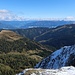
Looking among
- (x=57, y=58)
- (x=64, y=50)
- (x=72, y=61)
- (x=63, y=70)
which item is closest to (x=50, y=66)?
(x=57, y=58)

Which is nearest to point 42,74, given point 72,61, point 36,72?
point 36,72

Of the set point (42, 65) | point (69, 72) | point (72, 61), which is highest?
point (69, 72)

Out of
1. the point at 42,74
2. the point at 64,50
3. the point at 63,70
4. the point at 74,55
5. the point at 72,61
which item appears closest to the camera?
the point at 42,74

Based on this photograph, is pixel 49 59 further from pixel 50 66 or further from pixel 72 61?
pixel 72 61

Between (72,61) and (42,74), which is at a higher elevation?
(42,74)

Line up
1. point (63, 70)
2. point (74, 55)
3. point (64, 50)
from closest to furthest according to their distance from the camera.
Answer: point (63, 70)
point (74, 55)
point (64, 50)

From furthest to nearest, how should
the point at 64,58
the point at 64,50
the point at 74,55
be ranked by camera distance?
1. the point at 64,50
2. the point at 64,58
3. the point at 74,55

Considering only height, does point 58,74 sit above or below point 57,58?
above

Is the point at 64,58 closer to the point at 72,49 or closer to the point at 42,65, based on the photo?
the point at 72,49

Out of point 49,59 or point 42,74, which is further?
point 49,59
